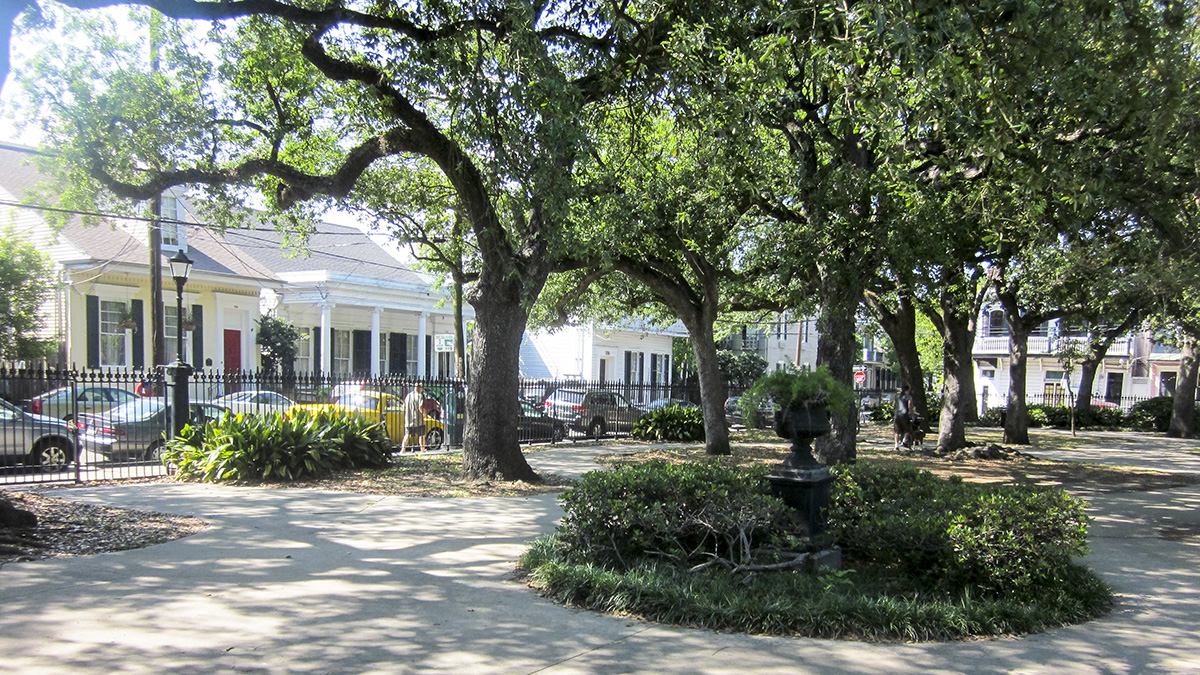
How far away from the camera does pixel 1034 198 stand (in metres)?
10.4

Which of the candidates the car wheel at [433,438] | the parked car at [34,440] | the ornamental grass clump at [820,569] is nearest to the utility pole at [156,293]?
the parked car at [34,440]

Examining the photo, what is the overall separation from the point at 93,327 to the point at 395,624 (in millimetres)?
23120

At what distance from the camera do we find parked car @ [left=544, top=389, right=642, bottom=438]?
899 inches

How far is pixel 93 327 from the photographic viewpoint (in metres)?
23.9

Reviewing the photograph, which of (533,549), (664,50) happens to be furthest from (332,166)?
(533,549)

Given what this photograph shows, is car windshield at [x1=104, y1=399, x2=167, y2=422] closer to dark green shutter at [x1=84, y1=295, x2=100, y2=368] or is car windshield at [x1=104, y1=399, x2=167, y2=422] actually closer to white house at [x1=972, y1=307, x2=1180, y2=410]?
dark green shutter at [x1=84, y1=295, x2=100, y2=368]

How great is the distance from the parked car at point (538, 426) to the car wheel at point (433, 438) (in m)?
2.38

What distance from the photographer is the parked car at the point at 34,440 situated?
1219 cm

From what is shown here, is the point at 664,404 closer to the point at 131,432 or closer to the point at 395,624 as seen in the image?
the point at 131,432

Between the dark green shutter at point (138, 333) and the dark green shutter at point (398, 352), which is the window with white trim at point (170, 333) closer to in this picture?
the dark green shutter at point (138, 333)

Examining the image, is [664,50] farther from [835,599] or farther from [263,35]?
[835,599]

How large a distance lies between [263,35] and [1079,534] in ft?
34.9

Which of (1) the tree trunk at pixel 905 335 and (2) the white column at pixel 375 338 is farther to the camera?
(2) the white column at pixel 375 338

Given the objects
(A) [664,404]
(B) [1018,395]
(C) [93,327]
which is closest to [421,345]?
(C) [93,327]
